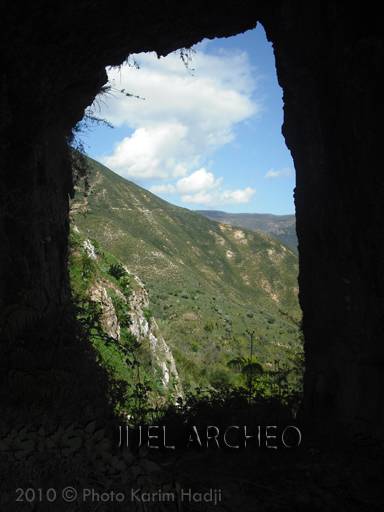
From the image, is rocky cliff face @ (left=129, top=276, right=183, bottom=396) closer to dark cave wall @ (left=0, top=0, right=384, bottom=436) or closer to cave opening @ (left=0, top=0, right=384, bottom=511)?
cave opening @ (left=0, top=0, right=384, bottom=511)

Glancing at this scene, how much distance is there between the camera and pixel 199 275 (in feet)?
280

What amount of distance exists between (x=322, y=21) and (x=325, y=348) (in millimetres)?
4711

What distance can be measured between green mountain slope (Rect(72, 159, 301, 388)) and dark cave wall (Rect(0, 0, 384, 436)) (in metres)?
2.94

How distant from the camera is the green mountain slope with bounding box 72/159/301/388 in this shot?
35.8m

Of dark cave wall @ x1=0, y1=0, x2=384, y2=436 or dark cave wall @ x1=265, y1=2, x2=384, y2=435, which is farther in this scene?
dark cave wall @ x1=0, y1=0, x2=384, y2=436

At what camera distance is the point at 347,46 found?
16.7ft

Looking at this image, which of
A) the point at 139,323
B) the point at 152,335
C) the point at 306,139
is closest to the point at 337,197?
the point at 306,139

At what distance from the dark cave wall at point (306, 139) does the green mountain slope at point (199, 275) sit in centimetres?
294

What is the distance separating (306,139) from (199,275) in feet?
260

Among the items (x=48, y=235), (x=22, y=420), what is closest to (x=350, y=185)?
(x=22, y=420)

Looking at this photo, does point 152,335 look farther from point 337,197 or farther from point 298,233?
point 337,197

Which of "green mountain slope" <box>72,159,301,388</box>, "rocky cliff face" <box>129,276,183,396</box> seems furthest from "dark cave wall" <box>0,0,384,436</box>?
"rocky cliff face" <box>129,276,183,396</box>

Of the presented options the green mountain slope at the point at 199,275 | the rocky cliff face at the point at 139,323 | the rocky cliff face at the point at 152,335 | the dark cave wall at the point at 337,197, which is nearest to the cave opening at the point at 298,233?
the dark cave wall at the point at 337,197

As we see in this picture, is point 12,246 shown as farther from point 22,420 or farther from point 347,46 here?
point 347,46
